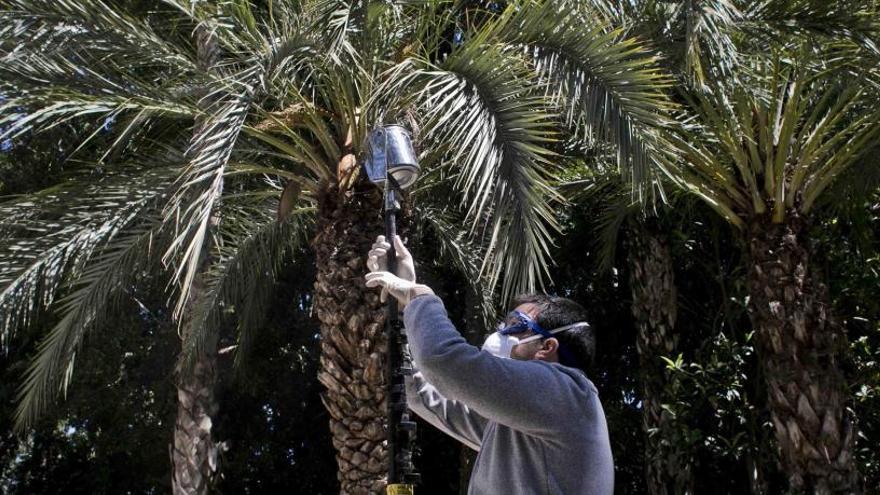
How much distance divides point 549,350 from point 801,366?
16.4 feet

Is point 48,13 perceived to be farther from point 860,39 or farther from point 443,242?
point 860,39

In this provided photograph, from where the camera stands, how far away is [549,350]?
287 centimetres

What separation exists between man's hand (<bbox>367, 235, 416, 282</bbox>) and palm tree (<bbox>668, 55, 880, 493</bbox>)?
4.30 metres

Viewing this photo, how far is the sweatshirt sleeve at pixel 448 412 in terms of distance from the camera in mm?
3012

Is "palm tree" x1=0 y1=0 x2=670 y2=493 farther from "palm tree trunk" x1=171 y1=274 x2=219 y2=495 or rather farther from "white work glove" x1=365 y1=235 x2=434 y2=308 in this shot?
"white work glove" x1=365 y1=235 x2=434 y2=308

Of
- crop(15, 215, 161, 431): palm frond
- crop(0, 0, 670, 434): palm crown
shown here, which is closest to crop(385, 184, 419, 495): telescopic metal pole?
crop(0, 0, 670, 434): palm crown

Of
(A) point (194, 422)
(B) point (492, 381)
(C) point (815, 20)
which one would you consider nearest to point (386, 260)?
(B) point (492, 381)

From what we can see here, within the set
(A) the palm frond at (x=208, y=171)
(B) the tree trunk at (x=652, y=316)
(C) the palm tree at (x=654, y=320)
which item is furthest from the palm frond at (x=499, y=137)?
(B) the tree trunk at (x=652, y=316)

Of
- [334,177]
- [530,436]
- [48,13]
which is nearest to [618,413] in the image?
[334,177]

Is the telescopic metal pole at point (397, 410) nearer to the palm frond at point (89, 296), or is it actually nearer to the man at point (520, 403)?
the man at point (520, 403)

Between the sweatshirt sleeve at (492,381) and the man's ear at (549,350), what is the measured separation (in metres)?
0.22

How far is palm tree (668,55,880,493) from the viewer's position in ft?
23.9

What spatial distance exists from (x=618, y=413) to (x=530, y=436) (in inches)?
374

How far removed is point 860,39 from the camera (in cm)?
673
